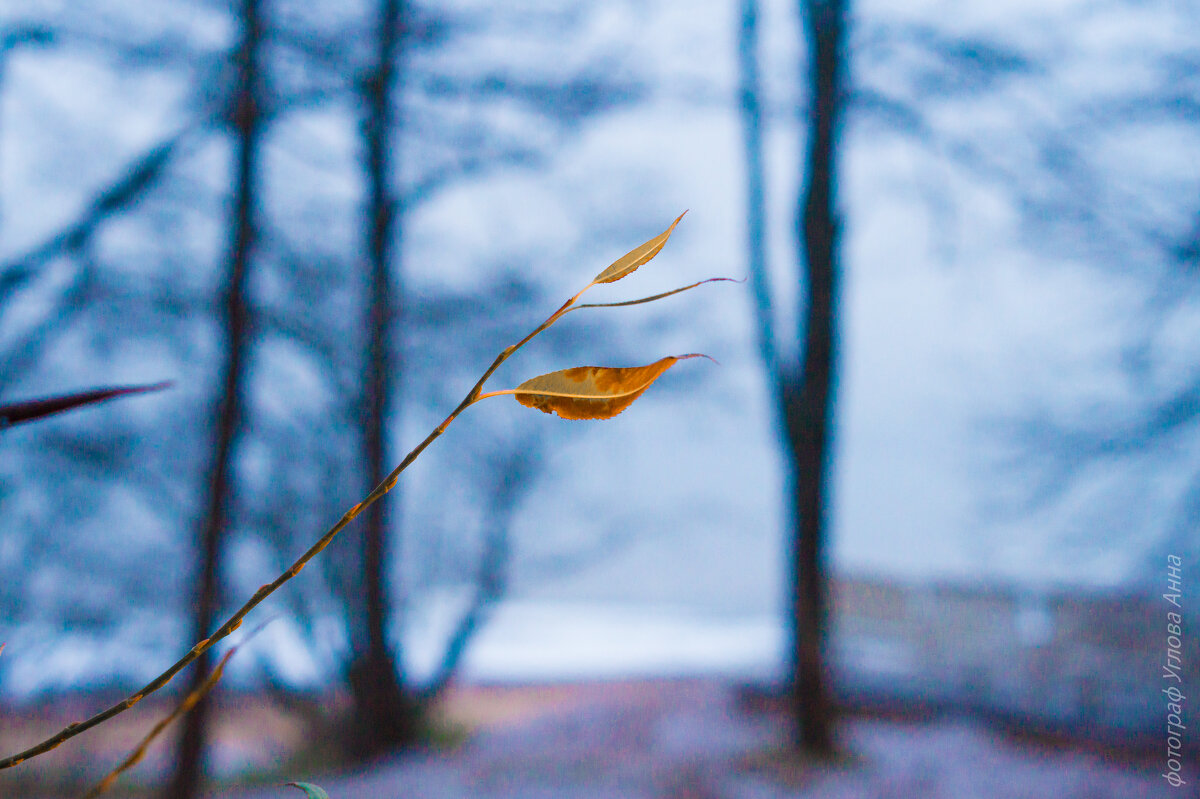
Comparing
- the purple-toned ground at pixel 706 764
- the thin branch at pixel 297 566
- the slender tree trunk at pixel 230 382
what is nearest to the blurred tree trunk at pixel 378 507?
the purple-toned ground at pixel 706 764

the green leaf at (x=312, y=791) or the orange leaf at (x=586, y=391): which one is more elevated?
the orange leaf at (x=586, y=391)

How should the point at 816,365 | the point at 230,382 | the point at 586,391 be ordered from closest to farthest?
the point at 586,391 → the point at 230,382 → the point at 816,365

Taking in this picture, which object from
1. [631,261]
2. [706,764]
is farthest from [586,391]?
[706,764]

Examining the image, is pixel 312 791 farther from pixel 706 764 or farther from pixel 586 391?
pixel 706 764

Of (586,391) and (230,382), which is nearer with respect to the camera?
(586,391)

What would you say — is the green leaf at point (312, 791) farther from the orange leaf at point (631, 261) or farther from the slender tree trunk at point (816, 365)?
the slender tree trunk at point (816, 365)

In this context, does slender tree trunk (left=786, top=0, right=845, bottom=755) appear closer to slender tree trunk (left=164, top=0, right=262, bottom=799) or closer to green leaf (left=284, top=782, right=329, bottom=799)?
slender tree trunk (left=164, top=0, right=262, bottom=799)

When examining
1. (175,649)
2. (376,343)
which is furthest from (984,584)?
(175,649)
